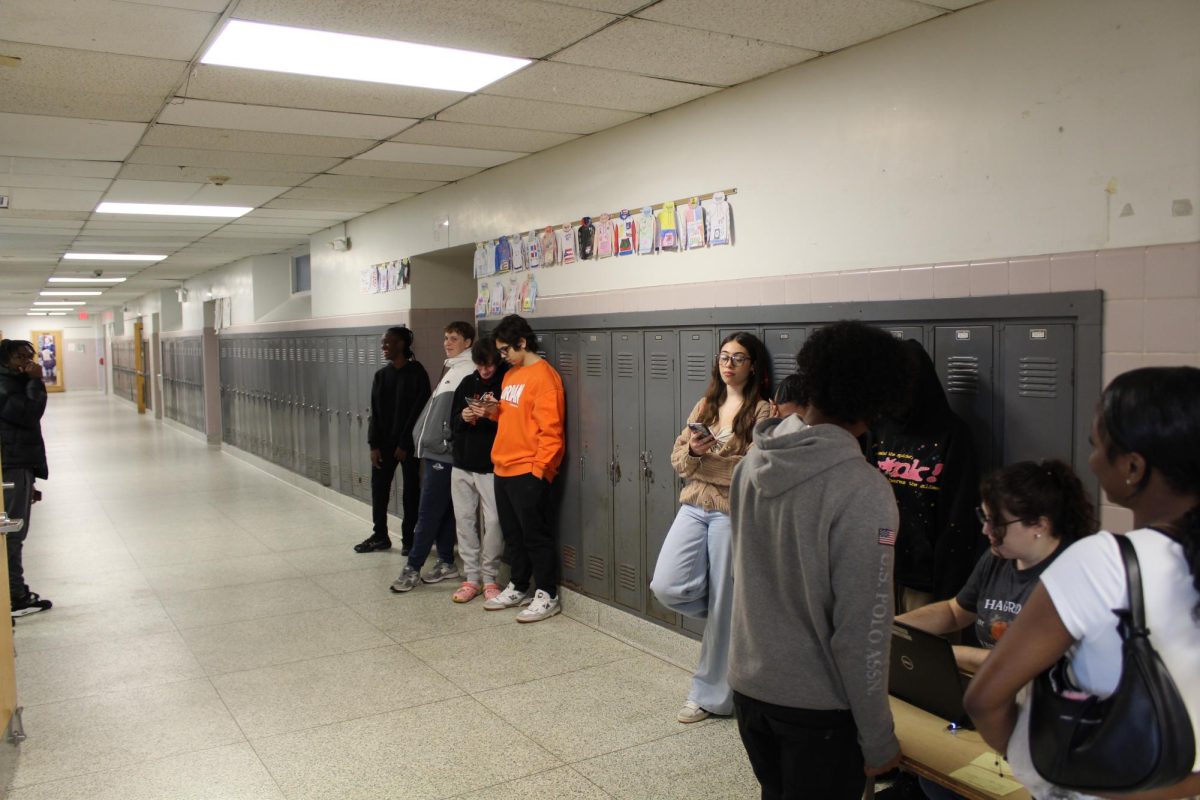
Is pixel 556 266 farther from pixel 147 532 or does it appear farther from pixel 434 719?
pixel 147 532

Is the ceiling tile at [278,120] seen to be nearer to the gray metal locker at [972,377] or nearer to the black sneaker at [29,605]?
the gray metal locker at [972,377]

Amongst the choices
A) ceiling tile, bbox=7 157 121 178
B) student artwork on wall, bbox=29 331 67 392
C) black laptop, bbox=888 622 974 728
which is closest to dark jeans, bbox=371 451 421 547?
ceiling tile, bbox=7 157 121 178

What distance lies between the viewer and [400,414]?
20.2 feet

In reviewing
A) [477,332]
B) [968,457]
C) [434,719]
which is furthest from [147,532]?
[968,457]

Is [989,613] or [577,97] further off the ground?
[577,97]

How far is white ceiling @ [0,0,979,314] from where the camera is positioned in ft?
9.39

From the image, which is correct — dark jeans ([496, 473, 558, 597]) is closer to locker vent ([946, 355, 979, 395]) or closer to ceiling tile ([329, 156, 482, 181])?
ceiling tile ([329, 156, 482, 181])

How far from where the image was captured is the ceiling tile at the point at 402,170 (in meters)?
5.39

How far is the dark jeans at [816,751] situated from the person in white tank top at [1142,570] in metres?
0.43

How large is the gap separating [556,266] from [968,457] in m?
2.83

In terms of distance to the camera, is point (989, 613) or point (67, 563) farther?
point (67, 563)

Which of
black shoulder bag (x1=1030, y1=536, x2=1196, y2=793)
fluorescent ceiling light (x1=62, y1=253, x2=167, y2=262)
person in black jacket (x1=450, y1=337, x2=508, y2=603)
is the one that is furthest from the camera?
fluorescent ceiling light (x1=62, y1=253, x2=167, y2=262)

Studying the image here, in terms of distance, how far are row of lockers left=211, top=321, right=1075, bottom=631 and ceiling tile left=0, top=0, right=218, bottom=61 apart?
7.28 ft

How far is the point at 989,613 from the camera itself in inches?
92.1
